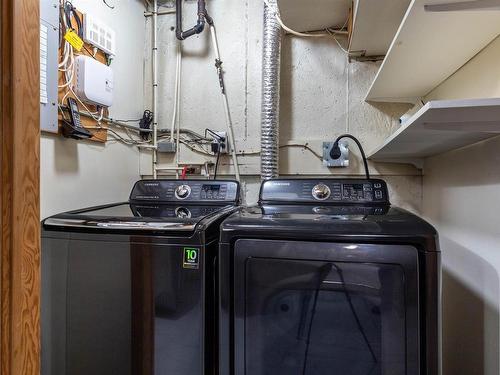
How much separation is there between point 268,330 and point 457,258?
39.4 inches

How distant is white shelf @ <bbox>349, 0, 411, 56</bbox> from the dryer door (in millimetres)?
1086

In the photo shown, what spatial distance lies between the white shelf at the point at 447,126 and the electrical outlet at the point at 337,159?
0.40 m

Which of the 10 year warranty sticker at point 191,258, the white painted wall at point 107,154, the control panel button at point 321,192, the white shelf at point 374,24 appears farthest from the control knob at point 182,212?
the white shelf at point 374,24

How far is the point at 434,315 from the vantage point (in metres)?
0.95

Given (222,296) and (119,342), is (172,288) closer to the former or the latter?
(222,296)

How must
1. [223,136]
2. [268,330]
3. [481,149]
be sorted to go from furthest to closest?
1. [223,136]
2. [481,149]
3. [268,330]

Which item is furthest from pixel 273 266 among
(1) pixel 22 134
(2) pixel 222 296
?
(1) pixel 22 134

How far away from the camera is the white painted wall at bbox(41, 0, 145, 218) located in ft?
4.73

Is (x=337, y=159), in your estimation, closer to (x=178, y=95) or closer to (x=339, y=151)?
(x=339, y=151)

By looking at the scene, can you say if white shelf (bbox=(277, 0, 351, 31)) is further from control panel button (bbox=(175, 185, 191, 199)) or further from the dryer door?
the dryer door

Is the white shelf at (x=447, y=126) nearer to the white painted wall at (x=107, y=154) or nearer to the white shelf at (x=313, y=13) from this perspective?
the white shelf at (x=313, y=13)

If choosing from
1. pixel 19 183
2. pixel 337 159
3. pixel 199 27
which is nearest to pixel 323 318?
pixel 19 183

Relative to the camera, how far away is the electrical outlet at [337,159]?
1957 millimetres

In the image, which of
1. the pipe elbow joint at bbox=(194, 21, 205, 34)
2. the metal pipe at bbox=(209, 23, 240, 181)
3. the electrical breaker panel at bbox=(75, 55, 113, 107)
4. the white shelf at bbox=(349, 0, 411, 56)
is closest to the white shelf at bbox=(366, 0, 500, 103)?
the white shelf at bbox=(349, 0, 411, 56)
